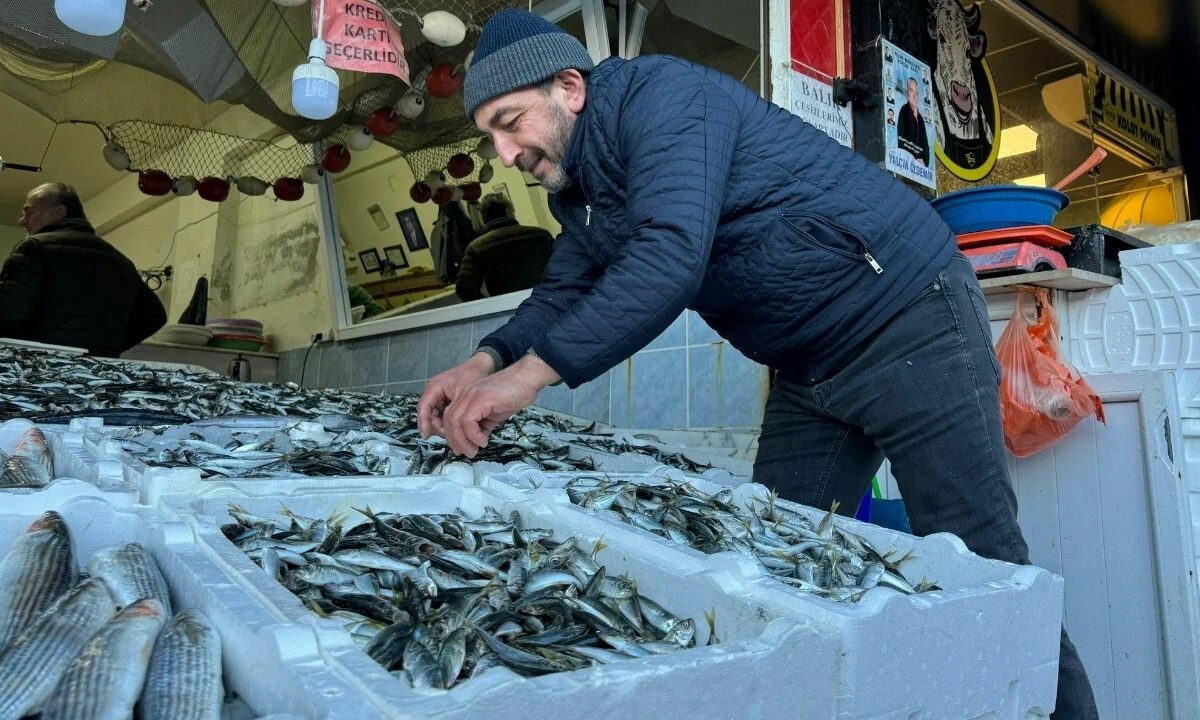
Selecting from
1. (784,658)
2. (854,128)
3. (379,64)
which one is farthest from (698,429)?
(784,658)

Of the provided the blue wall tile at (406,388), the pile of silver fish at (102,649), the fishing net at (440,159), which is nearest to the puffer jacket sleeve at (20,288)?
the blue wall tile at (406,388)

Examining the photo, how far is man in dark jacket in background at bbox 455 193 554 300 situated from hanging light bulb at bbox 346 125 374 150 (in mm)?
1244

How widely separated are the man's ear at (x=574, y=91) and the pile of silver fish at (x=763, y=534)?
94cm

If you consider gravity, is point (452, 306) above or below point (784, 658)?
above

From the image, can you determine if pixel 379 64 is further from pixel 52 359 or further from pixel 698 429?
pixel 52 359

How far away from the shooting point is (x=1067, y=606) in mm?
3070

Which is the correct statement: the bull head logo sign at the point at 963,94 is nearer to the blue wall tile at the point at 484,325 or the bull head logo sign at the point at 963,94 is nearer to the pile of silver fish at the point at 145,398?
the pile of silver fish at the point at 145,398

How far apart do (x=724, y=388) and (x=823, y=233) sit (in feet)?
7.94

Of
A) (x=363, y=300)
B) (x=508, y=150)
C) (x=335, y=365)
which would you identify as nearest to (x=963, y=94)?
(x=508, y=150)

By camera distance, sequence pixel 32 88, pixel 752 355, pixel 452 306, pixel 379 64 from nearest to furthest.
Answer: pixel 752 355
pixel 379 64
pixel 32 88
pixel 452 306

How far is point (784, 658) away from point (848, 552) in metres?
0.71

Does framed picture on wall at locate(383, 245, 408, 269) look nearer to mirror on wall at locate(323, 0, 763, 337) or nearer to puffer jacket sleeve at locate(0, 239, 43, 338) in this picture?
mirror on wall at locate(323, 0, 763, 337)

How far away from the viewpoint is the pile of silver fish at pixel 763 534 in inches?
58.9

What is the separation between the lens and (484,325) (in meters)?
6.09
